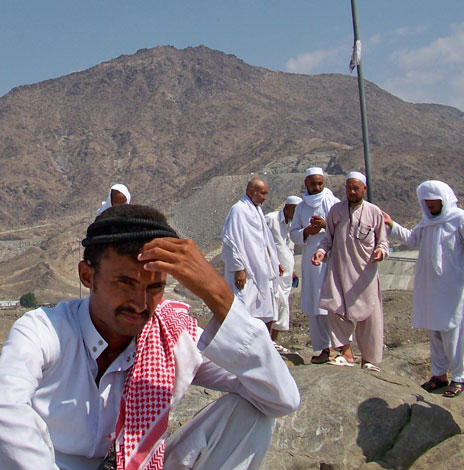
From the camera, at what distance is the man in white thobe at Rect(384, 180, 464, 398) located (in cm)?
504

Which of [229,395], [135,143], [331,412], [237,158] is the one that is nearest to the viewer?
[229,395]

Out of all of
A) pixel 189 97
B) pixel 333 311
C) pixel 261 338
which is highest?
pixel 189 97

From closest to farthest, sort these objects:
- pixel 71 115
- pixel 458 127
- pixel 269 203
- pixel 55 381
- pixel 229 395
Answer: pixel 55 381 < pixel 229 395 < pixel 269 203 < pixel 71 115 < pixel 458 127

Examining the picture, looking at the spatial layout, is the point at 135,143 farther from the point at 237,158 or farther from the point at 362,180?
the point at 362,180

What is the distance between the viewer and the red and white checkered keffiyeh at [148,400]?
184 cm

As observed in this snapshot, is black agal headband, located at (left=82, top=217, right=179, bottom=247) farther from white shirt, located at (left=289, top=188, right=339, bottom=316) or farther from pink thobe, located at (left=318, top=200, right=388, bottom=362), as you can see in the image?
white shirt, located at (left=289, top=188, right=339, bottom=316)

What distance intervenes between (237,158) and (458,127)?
47.2m

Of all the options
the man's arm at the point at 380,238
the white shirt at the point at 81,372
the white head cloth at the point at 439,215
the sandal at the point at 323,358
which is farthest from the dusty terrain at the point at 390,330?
the white shirt at the point at 81,372

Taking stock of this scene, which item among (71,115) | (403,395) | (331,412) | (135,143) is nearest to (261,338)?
(331,412)

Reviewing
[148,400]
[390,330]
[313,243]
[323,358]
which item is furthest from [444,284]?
[390,330]

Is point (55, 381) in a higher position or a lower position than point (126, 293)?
lower

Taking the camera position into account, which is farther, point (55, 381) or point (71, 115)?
point (71, 115)

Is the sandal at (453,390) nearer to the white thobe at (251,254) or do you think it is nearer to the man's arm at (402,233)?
the man's arm at (402,233)

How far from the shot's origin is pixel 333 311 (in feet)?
17.2
